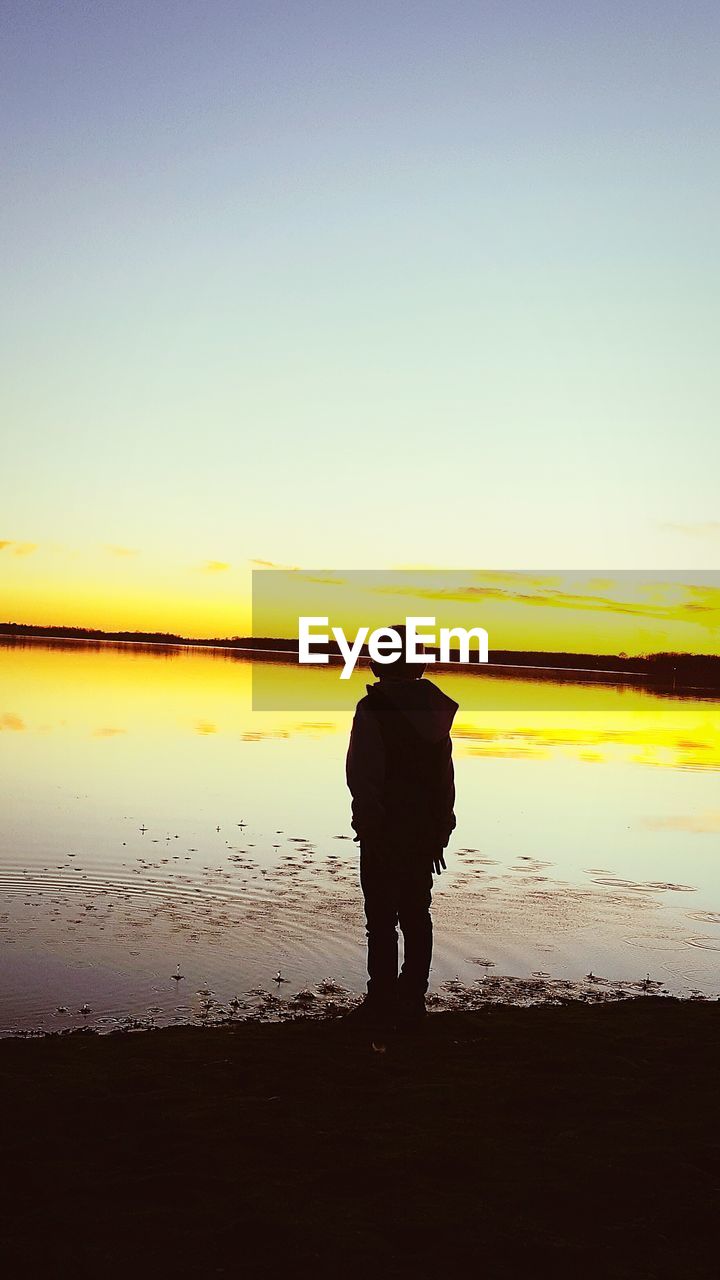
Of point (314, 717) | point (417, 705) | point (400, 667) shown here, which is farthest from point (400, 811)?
point (314, 717)

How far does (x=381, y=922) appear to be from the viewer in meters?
6.72

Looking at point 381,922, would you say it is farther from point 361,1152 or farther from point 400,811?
point 361,1152

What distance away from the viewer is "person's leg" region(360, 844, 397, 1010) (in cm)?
667

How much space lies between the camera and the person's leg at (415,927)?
6.65 meters

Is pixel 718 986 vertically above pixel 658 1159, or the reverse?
pixel 658 1159

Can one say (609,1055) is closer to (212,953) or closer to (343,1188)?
(343,1188)

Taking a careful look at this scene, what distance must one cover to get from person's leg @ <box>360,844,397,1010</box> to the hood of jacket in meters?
0.78

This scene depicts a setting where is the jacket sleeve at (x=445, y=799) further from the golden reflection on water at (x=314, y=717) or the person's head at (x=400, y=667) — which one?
the golden reflection on water at (x=314, y=717)

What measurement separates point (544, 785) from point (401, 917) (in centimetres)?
1585

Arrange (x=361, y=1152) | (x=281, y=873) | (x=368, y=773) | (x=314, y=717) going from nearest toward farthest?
1. (x=361, y=1152)
2. (x=368, y=773)
3. (x=281, y=873)
4. (x=314, y=717)

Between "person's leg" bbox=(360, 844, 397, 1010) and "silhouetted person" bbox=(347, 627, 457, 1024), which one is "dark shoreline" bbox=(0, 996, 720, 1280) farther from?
"silhouetted person" bbox=(347, 627, 457, 1024)

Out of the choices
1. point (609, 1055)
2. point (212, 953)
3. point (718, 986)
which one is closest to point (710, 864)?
point (718, 986)

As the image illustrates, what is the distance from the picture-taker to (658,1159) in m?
4.79

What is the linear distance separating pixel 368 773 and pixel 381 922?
0.95 meters
